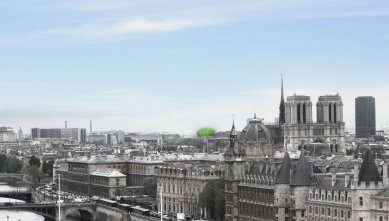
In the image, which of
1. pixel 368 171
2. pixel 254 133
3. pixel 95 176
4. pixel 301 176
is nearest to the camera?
pixel 368 171

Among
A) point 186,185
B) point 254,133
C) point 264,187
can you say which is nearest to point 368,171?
point 264,187

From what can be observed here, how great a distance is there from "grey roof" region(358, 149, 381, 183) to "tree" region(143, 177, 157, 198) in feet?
192

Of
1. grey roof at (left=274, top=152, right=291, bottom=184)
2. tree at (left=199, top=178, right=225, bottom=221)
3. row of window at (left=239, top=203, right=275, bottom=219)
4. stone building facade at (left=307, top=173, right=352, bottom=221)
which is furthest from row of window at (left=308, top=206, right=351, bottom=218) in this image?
tree at (left=199, top=178, right=225, bottom=221)

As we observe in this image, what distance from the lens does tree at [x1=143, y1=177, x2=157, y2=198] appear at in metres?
135

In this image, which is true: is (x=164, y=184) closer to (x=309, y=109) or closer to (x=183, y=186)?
(x=183, y=186)

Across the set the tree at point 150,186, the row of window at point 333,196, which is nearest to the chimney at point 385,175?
the row of window at point 333,196

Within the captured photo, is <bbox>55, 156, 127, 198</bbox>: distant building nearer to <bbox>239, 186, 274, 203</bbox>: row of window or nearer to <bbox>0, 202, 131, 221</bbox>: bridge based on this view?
<bbox>0, 202, 131, 221</bbox>: bridge

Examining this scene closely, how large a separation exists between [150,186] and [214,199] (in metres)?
30.0

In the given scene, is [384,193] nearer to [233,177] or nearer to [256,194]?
[256,194]

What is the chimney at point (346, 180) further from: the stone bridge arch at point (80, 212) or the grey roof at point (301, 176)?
the stone bridge arch at point (80, 212)

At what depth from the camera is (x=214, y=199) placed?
108 meters

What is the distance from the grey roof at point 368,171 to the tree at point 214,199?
101 feet

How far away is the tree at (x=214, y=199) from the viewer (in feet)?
351

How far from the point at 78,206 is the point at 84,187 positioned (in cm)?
3653
